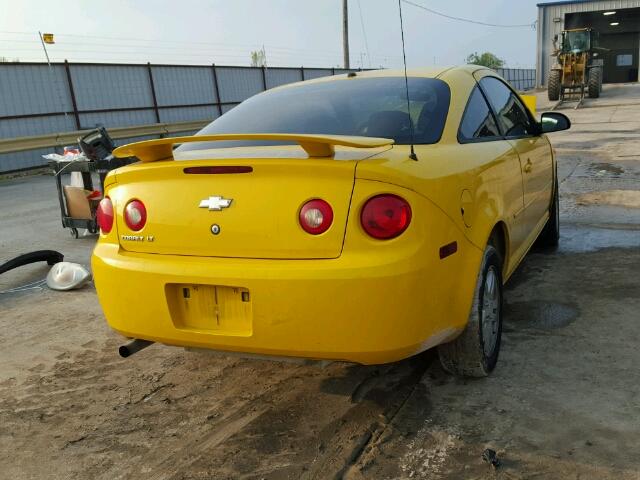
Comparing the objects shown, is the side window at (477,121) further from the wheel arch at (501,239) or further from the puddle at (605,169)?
the puddle at (605,169)

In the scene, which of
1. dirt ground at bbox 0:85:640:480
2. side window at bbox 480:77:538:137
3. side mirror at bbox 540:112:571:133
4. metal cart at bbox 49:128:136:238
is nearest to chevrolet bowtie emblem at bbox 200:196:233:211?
dirt ground at bbox 0:85:640:480

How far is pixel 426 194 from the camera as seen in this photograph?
91.4 inches

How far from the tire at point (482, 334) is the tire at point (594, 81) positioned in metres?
26.0

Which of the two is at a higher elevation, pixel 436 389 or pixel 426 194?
pixel 426 194

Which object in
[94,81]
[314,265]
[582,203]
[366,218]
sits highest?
[94,81]

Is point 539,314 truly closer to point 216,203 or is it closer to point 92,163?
point 216,203

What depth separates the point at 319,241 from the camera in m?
2.26

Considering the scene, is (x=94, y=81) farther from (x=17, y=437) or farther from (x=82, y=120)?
(x=17, y=437)

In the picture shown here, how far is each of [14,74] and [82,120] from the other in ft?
6.96

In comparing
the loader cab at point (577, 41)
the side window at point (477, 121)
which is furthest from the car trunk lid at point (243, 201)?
the loader cab at point (577, 41)

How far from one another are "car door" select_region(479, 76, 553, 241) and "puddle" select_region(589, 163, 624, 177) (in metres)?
4.53

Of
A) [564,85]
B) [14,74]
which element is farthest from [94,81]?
[564,85]

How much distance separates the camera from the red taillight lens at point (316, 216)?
7.42ft

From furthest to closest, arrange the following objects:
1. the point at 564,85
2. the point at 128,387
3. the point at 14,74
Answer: the point at 564,85 < the point at 14,74 < the point at 128,387
